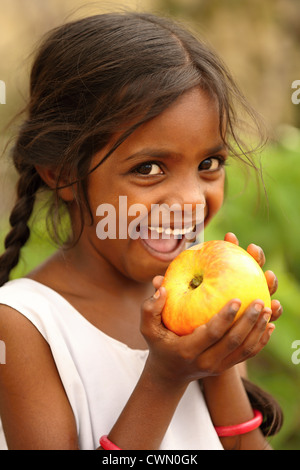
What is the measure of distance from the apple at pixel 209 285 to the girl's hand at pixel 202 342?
3 centimetres

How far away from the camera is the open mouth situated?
77.4 inches

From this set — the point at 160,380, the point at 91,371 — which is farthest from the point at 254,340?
the point at 91,371

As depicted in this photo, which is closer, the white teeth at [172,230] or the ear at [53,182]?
the white teeth at [172,230]

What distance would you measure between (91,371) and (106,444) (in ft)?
0.85

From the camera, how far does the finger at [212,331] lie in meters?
1.54

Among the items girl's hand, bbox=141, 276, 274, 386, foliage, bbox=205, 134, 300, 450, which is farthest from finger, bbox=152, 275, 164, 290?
foliage, bbox=205, 134, 300, 450

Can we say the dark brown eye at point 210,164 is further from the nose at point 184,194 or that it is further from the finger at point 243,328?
the finger at point 243,328

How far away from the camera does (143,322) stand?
169cm

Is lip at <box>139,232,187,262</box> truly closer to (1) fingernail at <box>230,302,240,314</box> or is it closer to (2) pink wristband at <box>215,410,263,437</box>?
(1) fingernail at <box>230,302,240,314</box>

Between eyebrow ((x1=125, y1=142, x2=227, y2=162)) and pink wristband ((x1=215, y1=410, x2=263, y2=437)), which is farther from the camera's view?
pink wristband ((x1=215, y1=410, x2=263, y2=437))
